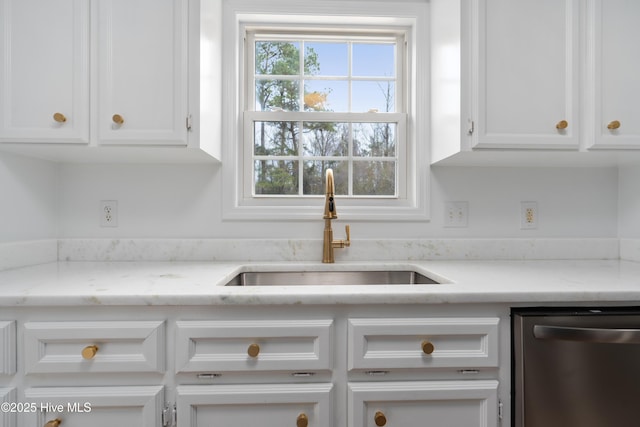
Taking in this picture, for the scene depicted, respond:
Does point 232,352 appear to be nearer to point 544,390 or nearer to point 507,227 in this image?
point 544,390

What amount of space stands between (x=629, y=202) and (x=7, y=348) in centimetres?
260

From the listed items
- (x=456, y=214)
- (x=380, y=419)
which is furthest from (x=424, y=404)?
(x=456, y=214)

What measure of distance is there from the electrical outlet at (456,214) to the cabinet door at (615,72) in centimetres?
57

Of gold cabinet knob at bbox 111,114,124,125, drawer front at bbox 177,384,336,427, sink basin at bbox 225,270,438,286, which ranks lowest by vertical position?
drawer front at bbox 177,384,336,427

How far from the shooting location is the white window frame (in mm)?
1605

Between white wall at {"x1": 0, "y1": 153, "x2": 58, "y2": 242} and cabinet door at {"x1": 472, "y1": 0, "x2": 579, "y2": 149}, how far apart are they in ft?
6.27

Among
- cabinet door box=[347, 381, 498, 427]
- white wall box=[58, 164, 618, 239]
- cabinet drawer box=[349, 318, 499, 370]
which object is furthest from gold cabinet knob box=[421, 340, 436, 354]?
white wall box=[58, 164, 618, 239]

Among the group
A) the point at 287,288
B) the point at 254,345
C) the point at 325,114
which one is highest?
the point at 325,114

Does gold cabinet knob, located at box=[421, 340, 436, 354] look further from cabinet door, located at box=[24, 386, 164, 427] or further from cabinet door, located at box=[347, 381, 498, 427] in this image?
cabinet door, located at box=[24, 386, 164, 427]

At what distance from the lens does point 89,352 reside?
923mm

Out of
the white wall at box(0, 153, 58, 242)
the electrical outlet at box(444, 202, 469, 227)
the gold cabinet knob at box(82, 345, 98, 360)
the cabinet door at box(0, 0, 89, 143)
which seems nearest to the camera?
the gold cabinet knob at box(82, 345, 98, 360)

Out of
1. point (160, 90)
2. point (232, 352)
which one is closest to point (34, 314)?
point (232, 352)

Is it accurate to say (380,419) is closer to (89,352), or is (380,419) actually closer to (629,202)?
(89,352)

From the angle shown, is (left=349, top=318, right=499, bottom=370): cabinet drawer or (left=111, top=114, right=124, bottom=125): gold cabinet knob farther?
(left=111, top=114, right=124, bottom=125): gold cabinet knob
